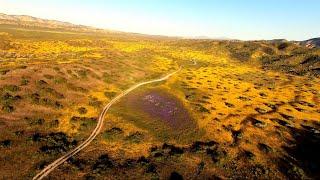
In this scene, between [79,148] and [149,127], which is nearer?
[79,148]

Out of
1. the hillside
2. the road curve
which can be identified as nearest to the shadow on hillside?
the hillside

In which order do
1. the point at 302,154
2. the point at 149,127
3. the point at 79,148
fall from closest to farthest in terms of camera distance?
the point at 79,148, the point at 302,154, the point at 149,127

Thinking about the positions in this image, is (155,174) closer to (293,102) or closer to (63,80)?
(63,80)

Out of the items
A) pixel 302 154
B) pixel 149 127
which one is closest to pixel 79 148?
pixel 149 127

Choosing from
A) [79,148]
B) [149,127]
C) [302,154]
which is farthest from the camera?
[149,127]

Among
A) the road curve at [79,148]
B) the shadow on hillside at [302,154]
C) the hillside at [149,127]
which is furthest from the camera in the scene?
the shadow on hillside at [302,154]

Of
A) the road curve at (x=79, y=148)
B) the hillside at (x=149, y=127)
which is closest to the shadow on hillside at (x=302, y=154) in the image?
the hillside at (x=149, y=127)

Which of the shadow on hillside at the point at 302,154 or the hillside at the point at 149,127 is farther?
the shadow on hillside at the point at 302,154

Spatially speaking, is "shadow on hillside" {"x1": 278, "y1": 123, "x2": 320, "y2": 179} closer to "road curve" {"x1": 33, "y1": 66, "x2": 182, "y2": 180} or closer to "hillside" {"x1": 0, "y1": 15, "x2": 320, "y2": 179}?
"hillside" {"x1": 0, "y1": 15, "x2": 320, "y2": 179}

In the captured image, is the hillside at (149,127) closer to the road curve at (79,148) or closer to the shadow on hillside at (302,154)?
the shadow on hillside at (302,154)

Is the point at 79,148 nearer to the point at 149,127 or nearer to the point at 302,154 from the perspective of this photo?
the point at 149,127

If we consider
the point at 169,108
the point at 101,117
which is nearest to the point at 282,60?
the point at 169,108
